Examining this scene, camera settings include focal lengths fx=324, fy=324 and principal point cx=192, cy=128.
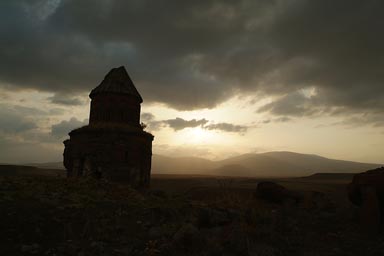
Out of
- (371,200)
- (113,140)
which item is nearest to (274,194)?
(371,200)

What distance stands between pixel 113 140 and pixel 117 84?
3922 millimetres

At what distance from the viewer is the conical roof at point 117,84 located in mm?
19359

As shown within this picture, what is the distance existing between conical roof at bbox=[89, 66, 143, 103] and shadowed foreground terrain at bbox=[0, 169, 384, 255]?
7713mm

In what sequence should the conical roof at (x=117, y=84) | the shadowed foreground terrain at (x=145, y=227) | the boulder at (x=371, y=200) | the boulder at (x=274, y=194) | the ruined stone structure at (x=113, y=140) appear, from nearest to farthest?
the shadowed foreground terrain at (x=145, y=227)
the boulder at (x=371, y=200)
the boulder at (x=274, y=194)
the ruined stone structure at (x=113, y=140)
the conical roof at (x=117, y=84)

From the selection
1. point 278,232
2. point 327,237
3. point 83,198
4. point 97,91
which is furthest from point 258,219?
point 97,91

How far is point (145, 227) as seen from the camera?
9.41 meters

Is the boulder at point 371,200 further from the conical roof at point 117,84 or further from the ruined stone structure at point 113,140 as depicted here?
the conical roof at point 117,84

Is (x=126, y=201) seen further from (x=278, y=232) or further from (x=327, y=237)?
(x=327, y=237)

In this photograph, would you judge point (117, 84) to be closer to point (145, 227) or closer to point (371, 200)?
point (145, 227)

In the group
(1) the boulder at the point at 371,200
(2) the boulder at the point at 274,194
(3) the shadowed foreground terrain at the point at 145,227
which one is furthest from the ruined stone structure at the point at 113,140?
(1) the boulder at the point at 371,200

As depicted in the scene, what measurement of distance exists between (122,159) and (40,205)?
785cm

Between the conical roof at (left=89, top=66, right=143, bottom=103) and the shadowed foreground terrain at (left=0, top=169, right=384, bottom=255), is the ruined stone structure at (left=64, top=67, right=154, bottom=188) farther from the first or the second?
the shadowed foreground terrain at (left=0, top=169, right=384, bottom=255)

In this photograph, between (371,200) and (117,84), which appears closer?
(371,200)

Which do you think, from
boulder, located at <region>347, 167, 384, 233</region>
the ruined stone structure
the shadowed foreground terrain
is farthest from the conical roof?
boulder, located at <region>347, 167, 384, 233</region>
